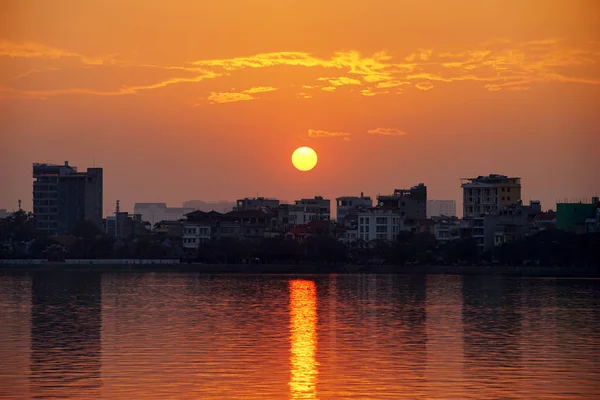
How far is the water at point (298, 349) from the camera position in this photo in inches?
1040

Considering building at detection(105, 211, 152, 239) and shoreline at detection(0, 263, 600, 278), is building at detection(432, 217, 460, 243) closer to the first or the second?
shoreline at detection(0, 263, 600, 278)

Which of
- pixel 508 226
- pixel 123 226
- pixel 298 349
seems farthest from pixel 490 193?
pixel 298 349

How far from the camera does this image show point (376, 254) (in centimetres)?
12631

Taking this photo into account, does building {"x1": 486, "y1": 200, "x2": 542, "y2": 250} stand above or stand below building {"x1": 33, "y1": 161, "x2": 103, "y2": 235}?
below

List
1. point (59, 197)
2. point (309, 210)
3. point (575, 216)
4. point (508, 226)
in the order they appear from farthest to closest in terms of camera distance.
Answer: point (59, 197) → point (309, 210) → point (508, 226) → point (575, 216)

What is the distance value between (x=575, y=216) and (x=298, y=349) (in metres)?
96.2

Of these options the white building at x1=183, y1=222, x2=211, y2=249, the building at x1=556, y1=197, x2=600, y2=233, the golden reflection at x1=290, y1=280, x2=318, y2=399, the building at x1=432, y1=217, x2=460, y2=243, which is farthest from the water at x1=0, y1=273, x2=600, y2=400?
the white building at x1=183, y1=222, x2=211, y2=249

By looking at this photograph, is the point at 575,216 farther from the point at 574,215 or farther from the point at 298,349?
the point at 298,349

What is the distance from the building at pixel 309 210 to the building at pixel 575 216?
4787 centimetres

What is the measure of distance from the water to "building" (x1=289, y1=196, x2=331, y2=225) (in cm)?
10793

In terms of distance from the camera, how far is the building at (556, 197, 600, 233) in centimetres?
12506

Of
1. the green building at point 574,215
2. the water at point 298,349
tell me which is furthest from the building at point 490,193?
the water at point 298,349

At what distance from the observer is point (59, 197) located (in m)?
179

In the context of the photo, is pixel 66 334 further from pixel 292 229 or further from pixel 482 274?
pixel 292 229
